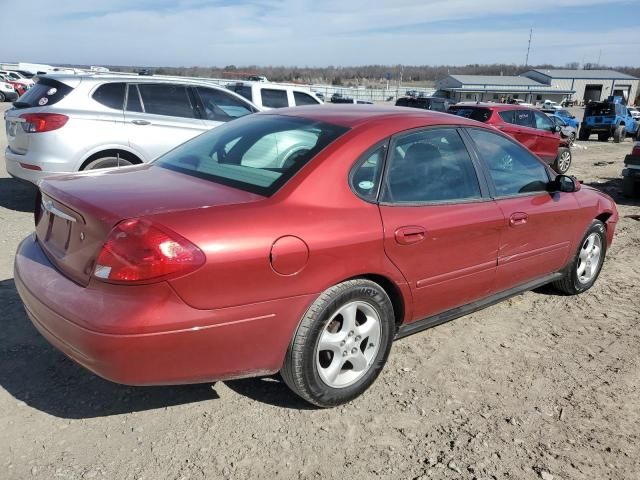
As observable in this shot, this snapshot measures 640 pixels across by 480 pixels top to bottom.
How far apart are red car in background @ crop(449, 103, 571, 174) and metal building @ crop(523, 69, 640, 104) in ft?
285

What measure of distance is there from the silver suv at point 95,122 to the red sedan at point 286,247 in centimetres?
320

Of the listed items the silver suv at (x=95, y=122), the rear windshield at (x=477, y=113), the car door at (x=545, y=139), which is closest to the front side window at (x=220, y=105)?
the silver suv at (x=95, y=122)

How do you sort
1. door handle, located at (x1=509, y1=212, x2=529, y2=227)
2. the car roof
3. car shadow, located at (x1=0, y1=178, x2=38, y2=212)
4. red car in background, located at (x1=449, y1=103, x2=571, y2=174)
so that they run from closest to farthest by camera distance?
the car roof
door handle, located at (x1=509, y1=212, x2=529, y2=227)
car shadow, located at (x1=0, y1=178, x2=38, y2=212)
red car in background, located at (x1=449, y1=103, x2=571, y2=174)

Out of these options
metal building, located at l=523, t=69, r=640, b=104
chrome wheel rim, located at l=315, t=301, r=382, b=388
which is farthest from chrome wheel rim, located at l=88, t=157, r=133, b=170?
metal building, located at l=523, t=69, r=640, b=104

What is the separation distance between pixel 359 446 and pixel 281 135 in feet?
6.05

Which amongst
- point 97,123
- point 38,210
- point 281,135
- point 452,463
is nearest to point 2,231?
point 97,123

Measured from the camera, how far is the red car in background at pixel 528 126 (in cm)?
1220

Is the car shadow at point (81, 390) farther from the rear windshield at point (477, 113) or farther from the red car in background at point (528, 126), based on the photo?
the rear windshield at point (477, 113)

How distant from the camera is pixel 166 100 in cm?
711

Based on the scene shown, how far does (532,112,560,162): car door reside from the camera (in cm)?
1263

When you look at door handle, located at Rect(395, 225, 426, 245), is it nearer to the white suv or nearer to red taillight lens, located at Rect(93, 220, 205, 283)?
red taillight lens, located at Rect(93, 220, 205, 283)

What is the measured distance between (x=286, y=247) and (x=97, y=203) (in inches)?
35.9

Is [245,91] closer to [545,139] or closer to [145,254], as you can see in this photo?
[545,139]

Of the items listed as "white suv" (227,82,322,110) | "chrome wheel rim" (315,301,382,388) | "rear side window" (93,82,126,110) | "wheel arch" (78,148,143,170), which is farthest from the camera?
"white suv" (227,82,322,110)
